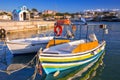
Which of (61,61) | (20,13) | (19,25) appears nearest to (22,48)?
(61,61)

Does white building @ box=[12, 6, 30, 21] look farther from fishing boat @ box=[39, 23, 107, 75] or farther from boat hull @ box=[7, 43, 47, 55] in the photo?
fishing boat @ box=[39, 23, 107, 75]

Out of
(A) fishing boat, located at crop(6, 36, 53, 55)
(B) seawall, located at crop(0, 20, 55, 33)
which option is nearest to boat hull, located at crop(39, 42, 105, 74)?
(A) fishing boat, located at crop(6, 36, 53, 55)

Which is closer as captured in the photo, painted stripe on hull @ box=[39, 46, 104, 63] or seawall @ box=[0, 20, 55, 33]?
painted stripe on hull @ box=[39, 46, 104, 63]

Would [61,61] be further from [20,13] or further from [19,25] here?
[20,13]

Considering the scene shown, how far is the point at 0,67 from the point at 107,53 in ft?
37.2

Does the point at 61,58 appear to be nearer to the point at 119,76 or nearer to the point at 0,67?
the point at 119,76

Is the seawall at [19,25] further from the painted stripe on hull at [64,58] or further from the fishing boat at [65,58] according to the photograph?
the painted stripe on hull at [64,58]

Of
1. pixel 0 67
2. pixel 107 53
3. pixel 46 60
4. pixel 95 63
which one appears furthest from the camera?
pixel 107 53

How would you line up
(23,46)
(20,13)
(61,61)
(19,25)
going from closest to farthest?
1. (61,61)
2. (23,46)
3. (19,25)
4. (20,13)

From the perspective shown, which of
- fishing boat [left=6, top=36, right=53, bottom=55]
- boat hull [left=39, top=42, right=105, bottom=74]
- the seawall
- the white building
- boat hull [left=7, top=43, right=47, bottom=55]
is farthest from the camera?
the white building

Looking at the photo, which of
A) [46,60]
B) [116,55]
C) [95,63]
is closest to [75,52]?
[46,60]

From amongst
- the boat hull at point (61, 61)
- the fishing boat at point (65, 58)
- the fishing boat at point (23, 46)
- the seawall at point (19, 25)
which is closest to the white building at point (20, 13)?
the seawall at point (19, 25)

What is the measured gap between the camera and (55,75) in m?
14.7

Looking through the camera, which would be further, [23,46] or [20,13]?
[20,13]
